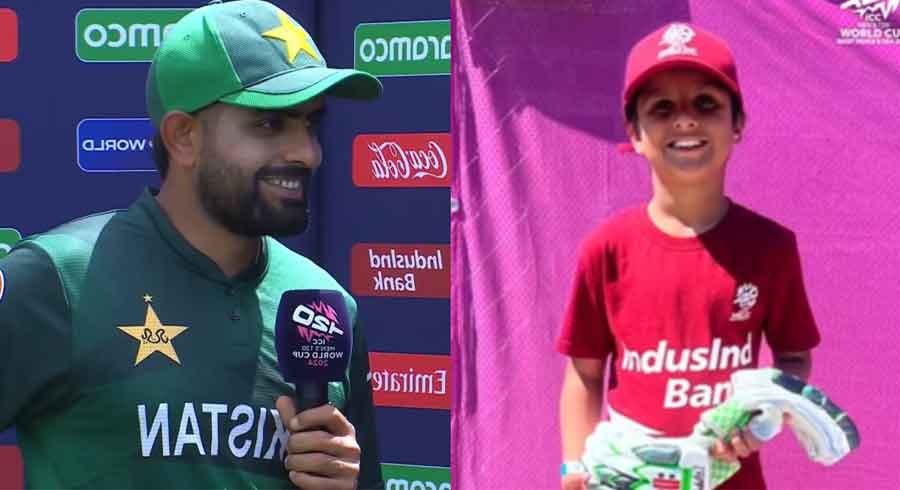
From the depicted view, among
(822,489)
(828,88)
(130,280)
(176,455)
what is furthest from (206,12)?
(822,489)

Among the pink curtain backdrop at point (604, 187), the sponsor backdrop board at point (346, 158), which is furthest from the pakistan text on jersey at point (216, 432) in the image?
the sponsor backdrop board at point (346, 158)

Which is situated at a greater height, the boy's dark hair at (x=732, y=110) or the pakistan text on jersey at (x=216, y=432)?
the boy's dark hair at (x=732, y=110)

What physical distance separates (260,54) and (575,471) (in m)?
0.89

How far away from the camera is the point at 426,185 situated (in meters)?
5.78

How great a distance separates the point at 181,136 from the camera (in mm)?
2662

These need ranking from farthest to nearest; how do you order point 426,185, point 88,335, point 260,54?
1. point 426,185
2. point 260,54
3. point 88,335

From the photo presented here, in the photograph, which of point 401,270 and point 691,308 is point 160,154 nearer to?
point 691,308

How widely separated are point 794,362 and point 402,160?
339 cm

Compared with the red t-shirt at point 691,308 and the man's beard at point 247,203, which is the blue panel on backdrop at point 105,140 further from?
the red t-shirt at point 691,308

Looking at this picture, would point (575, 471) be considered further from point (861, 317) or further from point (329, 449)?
point (861, 317)

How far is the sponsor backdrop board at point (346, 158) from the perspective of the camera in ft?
19.0

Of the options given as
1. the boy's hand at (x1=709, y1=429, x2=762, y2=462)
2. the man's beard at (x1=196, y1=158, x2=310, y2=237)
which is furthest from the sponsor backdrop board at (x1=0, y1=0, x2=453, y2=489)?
the boy's hand at (x1=709, y1=429, x2=762, y2=462)

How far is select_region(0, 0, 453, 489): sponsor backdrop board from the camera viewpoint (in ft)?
19.0

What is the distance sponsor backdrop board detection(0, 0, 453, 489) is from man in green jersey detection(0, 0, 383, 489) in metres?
3.04
